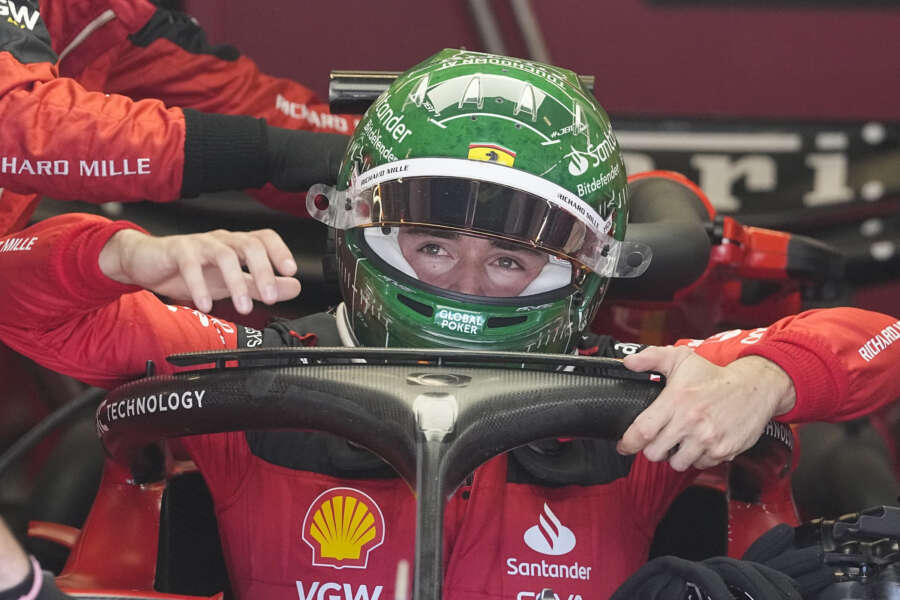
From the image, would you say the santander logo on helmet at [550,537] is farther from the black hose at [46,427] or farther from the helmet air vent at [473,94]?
the black hose at [46,427]

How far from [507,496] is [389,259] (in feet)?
1.04

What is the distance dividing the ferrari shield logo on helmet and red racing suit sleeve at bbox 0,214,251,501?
0.38 metres

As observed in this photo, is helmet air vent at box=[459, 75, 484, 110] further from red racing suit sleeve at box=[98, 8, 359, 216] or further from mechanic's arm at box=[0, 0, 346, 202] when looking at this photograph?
red racing suit sleeve at box=[98, 8, 359, 216]

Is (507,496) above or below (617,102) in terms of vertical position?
below

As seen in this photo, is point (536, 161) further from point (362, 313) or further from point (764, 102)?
point (764, 102)

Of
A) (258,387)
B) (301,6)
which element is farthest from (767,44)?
(258,387)

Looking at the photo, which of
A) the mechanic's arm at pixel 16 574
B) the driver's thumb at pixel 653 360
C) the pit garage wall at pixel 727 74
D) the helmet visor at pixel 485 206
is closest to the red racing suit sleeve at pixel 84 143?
the helmet visor at pixel 485 206

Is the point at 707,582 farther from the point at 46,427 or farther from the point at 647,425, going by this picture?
the point at 46,427

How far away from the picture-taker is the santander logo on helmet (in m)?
1.40

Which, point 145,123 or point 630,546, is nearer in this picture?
point 630,546

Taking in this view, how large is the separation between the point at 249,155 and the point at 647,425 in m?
0.82

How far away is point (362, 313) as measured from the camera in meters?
1.54

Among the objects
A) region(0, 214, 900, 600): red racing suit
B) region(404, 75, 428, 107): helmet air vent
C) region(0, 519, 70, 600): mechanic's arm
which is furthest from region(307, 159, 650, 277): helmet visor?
region(0, 519, 70, 600): mechanic's arm

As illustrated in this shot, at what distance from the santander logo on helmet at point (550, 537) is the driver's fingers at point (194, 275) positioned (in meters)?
0.43
